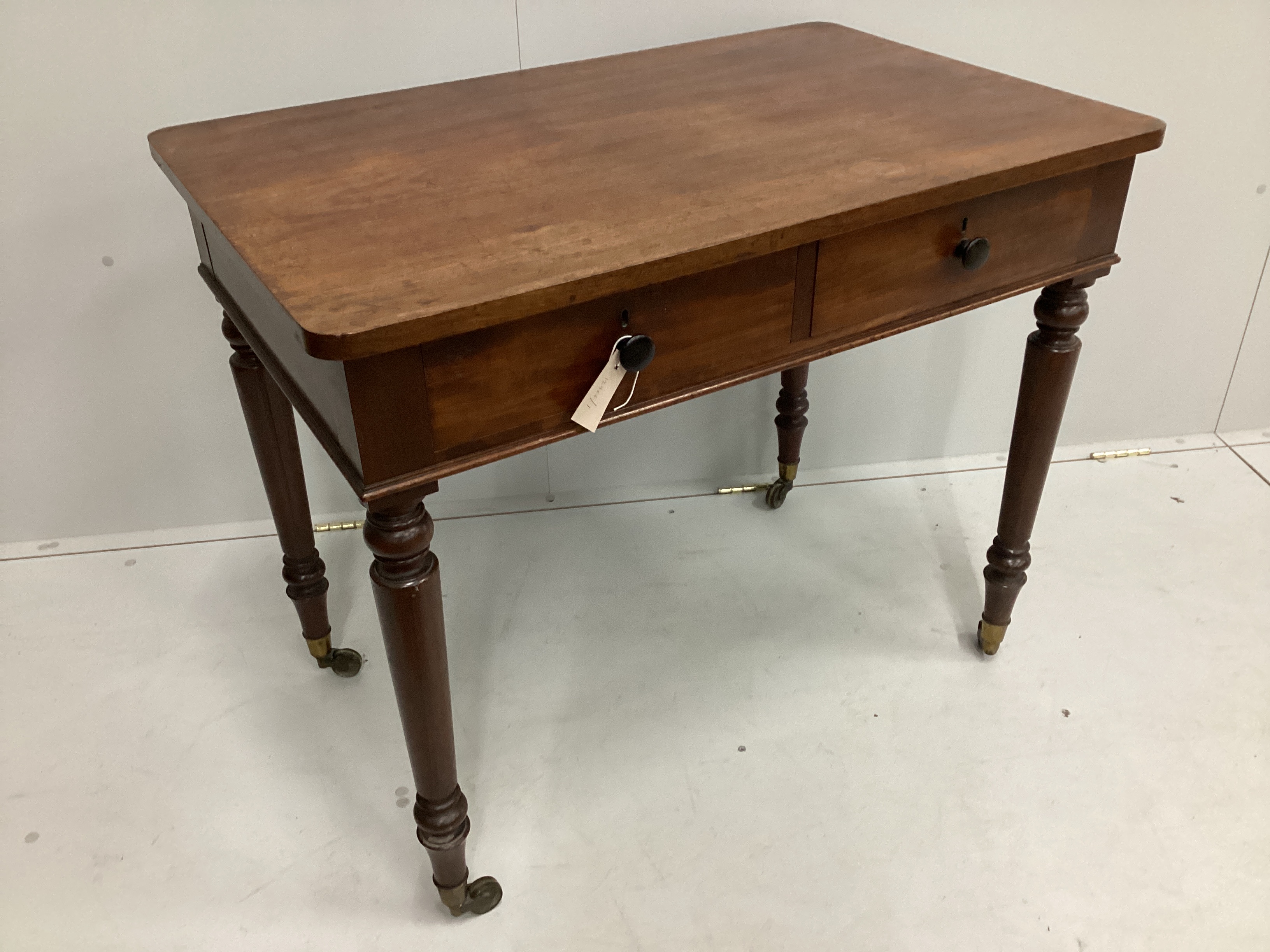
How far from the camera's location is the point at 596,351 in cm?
109

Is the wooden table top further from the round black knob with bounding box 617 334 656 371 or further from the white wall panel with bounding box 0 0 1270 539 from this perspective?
the white wall panel with bounding box 0 0 1270 539

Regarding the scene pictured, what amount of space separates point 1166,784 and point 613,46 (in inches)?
57.5

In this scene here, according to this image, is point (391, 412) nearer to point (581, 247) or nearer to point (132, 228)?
point (581, 247)

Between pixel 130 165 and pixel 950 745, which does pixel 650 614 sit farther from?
pixel 130 165

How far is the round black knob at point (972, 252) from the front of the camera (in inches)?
50.1

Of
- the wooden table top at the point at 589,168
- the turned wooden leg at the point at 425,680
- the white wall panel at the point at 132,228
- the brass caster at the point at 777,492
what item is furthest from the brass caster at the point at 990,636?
the white wall panel at the point at 132,228

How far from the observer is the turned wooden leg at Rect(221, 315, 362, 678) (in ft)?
4.96

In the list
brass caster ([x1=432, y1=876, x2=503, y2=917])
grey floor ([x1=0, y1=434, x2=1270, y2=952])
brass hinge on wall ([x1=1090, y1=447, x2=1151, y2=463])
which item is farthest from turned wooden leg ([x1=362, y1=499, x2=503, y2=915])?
brass hinge on wall ([x1=1090, y1=447, x2=1151, y2=463])

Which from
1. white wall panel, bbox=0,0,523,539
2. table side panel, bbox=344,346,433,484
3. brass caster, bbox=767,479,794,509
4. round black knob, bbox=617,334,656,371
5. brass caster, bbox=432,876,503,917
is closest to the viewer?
table side panel, bbox=344,346,433,484

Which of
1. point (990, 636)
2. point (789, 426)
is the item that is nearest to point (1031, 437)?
point (990, 636)

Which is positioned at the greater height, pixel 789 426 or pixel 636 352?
pixel 636 352

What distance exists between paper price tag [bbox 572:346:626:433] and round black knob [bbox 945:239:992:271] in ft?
1.50

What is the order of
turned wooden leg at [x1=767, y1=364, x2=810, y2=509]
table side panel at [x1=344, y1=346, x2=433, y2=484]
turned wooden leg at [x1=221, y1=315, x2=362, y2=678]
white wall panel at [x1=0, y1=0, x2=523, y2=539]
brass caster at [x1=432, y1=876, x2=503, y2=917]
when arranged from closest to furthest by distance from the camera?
table side panel at [x1=344, y1=346, x2=433, y2=484] → brass caster at [x1=432, y1=876, x2=503, y2=917] → turned wooden leg at [x1=221, y1=315, x2=362, y2=678] → white wall panel at [x1=0, y1=0, x2=523, y2=539] → turned wooden leg at [x1=767, y1=364, x2=810, y2=509]

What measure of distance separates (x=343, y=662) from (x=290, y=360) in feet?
2.52
